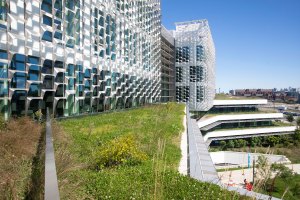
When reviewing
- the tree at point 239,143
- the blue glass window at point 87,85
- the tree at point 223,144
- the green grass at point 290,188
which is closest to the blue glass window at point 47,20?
the blue glass window at point 87,85

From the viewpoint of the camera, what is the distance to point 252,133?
46.3m

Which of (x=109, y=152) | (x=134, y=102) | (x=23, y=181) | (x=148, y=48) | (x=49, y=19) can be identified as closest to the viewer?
(x=23, y=181)

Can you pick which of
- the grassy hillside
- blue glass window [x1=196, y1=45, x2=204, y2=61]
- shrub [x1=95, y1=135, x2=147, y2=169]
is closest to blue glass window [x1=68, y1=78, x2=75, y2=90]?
the grassy hillside

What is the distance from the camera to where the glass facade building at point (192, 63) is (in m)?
42.3

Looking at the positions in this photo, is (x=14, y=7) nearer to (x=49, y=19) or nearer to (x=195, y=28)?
(x=49, y=19)

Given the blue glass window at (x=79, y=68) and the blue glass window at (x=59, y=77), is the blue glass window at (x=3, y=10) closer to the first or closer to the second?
the blue glass window at (x=59, y=77)

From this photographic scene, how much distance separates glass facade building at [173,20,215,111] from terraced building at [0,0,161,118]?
47.1ft

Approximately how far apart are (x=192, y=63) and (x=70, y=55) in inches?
1142

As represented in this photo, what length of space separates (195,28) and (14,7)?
35073 mm

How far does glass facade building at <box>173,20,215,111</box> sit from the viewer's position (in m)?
42.3

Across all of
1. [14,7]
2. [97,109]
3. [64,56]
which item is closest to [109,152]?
[14,7]

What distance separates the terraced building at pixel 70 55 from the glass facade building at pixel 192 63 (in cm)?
1437

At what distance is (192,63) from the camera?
141 feet

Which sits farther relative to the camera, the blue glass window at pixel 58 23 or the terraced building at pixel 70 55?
the blue glass window at pixel 58 23
